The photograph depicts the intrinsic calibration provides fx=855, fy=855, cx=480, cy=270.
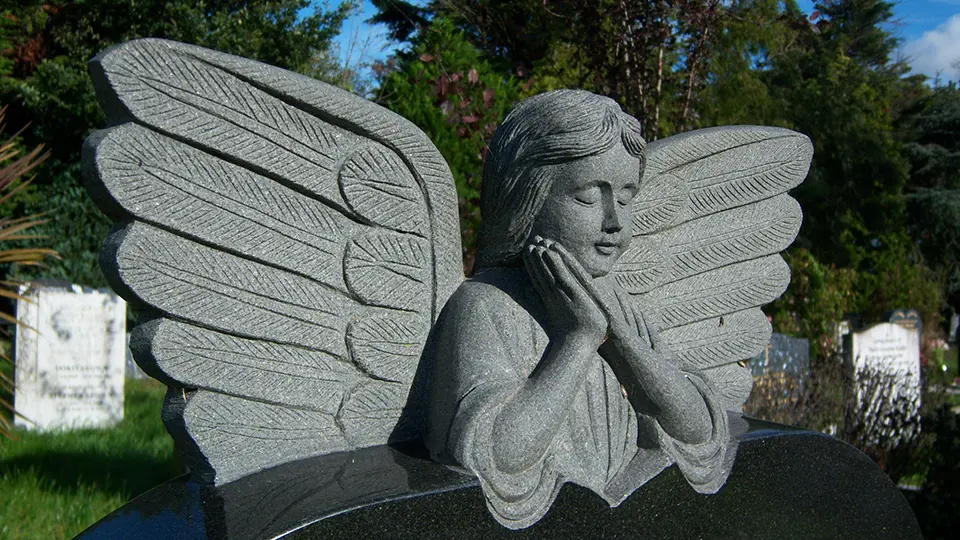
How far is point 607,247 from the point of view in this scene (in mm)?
2607

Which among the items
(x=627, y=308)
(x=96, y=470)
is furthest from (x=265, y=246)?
(x=96, y=470)

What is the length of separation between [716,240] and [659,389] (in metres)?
0.98

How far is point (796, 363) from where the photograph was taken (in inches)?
316

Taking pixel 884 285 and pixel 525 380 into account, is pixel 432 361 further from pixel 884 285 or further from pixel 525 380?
pixel 884 285

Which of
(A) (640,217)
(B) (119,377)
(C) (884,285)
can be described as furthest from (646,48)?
(C) (884,285)

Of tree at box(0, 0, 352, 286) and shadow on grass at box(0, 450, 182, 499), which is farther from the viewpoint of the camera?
tree at box(0, 0, 352, 286)

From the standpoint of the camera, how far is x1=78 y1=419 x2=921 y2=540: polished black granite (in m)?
2.13

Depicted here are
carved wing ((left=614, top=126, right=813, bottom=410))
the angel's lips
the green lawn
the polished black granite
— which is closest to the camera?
the polished black granite

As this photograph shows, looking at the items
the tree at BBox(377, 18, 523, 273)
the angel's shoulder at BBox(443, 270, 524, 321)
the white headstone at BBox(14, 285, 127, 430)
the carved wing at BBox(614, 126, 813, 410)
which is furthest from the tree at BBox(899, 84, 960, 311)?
the angel's shoulder at BBox(443, 270, 524, 321)

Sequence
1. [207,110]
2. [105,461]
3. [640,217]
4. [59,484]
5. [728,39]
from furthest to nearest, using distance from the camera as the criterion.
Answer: [728,39] < [105,461] < [59,484] < [640,217] < [207,110]

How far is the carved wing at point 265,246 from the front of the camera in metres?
2.17

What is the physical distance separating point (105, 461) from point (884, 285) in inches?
560

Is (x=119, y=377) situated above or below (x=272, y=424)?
below

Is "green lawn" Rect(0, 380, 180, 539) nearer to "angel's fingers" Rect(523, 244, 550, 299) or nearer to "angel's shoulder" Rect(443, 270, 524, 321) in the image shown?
"angel's shoulder" Rect(443, 270, 524, 321)
